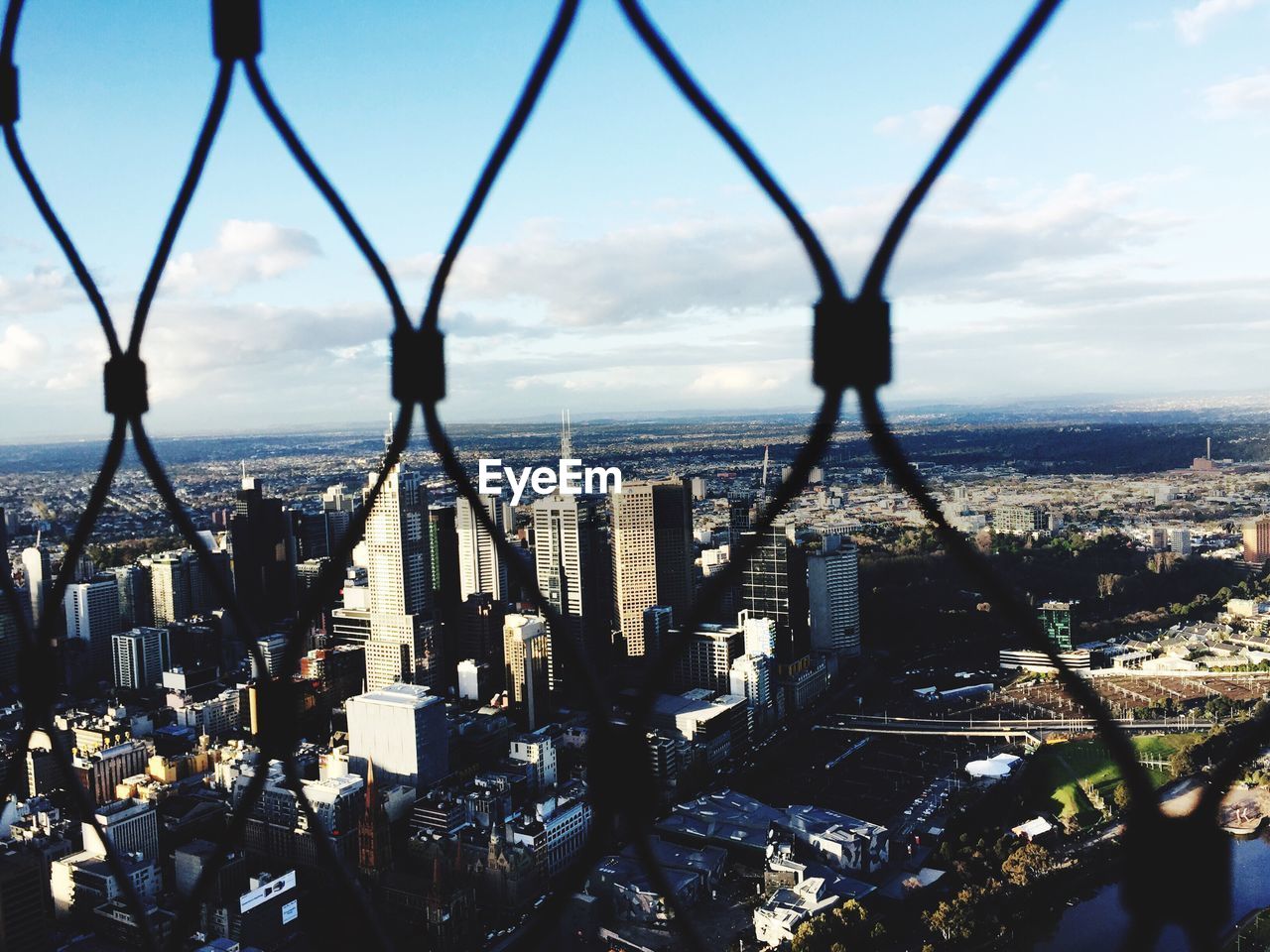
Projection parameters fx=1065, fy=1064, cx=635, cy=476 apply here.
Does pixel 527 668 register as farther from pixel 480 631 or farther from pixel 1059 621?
pixel 1059 621

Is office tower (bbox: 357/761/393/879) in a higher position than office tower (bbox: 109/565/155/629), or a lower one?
lower

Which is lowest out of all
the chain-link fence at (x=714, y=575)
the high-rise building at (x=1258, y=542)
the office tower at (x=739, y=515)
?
the high-rise building at (x=1258, y=542)

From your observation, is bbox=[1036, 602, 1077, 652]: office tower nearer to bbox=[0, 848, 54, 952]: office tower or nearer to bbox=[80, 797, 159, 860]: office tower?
bbox=[80, 797, 159, 860]: office tower

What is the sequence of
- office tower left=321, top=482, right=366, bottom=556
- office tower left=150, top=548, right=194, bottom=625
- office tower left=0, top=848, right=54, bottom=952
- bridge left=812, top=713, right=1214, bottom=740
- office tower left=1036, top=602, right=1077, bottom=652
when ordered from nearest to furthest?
1. office tower left=0, top=848, right=54, bottom=952
2. bridge left=812, top=713, right=1214, bottom=740
3. office tower left=1036, top=602, right=1077, bottom=652
4. office tower left=150, top=548, right=194, bottom=625
5. office tower left=321, top=482, right=366, bottom=556

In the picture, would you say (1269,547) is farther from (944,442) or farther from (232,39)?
A: (232,39)

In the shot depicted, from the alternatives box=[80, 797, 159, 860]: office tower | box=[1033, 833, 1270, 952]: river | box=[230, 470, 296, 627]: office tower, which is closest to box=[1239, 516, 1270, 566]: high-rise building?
box=[1033, 833, 1270, 952]: river

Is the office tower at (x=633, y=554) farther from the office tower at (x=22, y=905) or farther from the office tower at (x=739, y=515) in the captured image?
the office tower at (x=22, y=905)

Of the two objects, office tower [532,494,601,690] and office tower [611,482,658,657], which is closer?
office tower [532,494,601,690]

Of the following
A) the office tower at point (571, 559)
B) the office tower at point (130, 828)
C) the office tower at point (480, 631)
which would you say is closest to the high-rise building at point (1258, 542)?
the office tower at point (571, 559)
